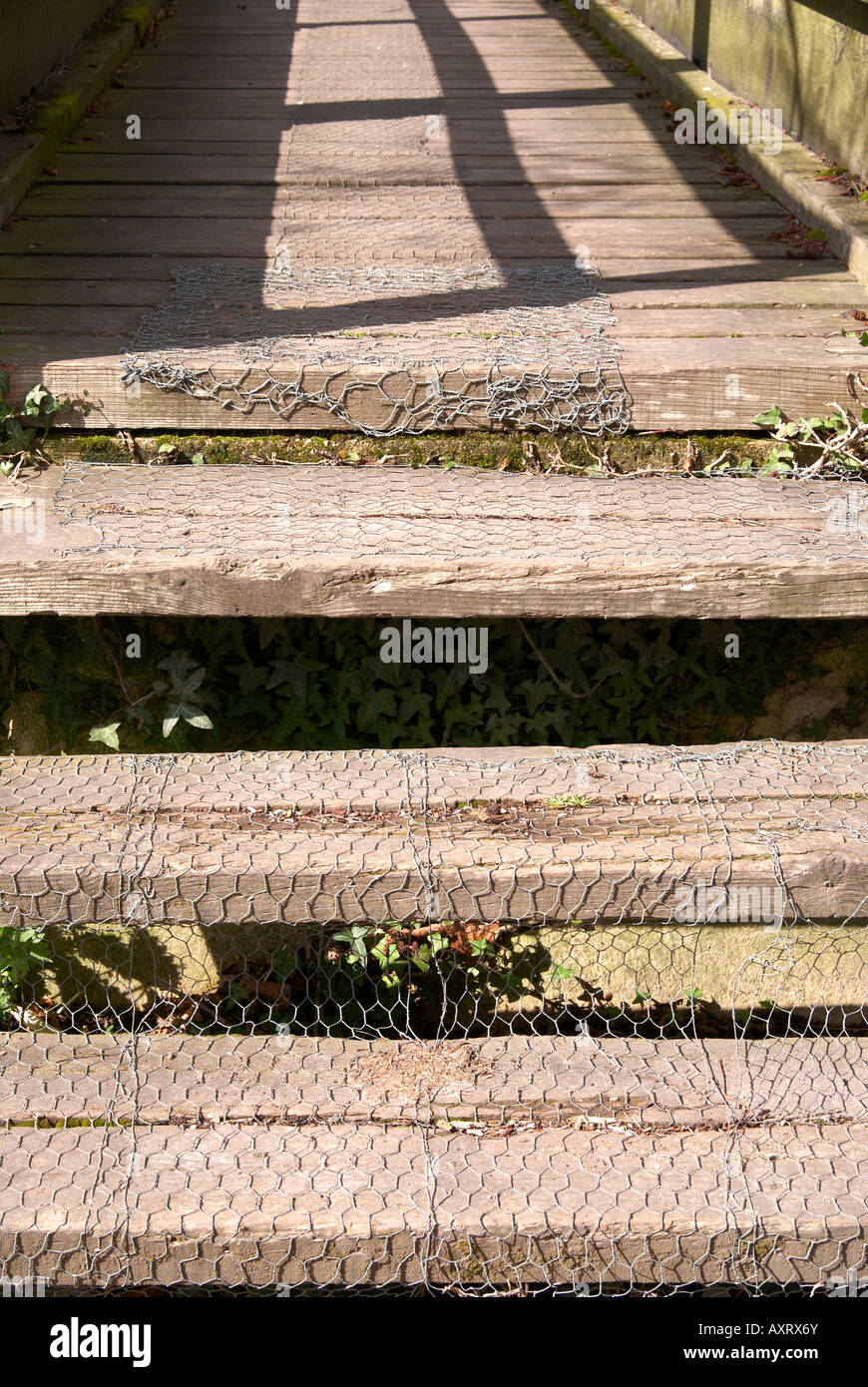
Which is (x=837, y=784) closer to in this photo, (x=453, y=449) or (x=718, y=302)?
(x=453, y=449)

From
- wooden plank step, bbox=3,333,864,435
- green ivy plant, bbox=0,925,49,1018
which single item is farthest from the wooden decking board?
green ivy plant, bbox=0,925,49,1018

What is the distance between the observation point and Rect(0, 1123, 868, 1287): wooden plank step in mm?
1660

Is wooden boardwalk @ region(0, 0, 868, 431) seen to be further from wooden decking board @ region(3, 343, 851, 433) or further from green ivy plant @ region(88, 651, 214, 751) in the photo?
green ivy plant @ region(88, 651, 214, 751)

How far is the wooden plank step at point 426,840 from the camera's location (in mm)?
1961

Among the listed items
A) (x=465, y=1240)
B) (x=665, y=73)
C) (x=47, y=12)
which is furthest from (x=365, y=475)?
(x=665, y=73)

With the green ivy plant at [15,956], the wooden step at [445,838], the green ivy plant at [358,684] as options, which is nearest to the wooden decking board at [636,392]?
the green ivy plant at [358,684]

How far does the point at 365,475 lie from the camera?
108 inches

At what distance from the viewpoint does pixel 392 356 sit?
288 cm

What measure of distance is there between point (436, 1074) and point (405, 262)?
259 centimetres

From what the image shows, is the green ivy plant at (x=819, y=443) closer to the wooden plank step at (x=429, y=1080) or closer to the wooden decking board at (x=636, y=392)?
the wooden decking board at (x=636, y=392)

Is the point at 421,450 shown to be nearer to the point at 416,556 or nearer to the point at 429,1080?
the point at 416,556

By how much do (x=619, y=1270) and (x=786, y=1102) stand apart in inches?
15.6

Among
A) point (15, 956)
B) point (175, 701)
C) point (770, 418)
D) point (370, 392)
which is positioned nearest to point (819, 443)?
point (770, 418)

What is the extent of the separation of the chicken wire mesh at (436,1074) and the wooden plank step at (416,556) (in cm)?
30
